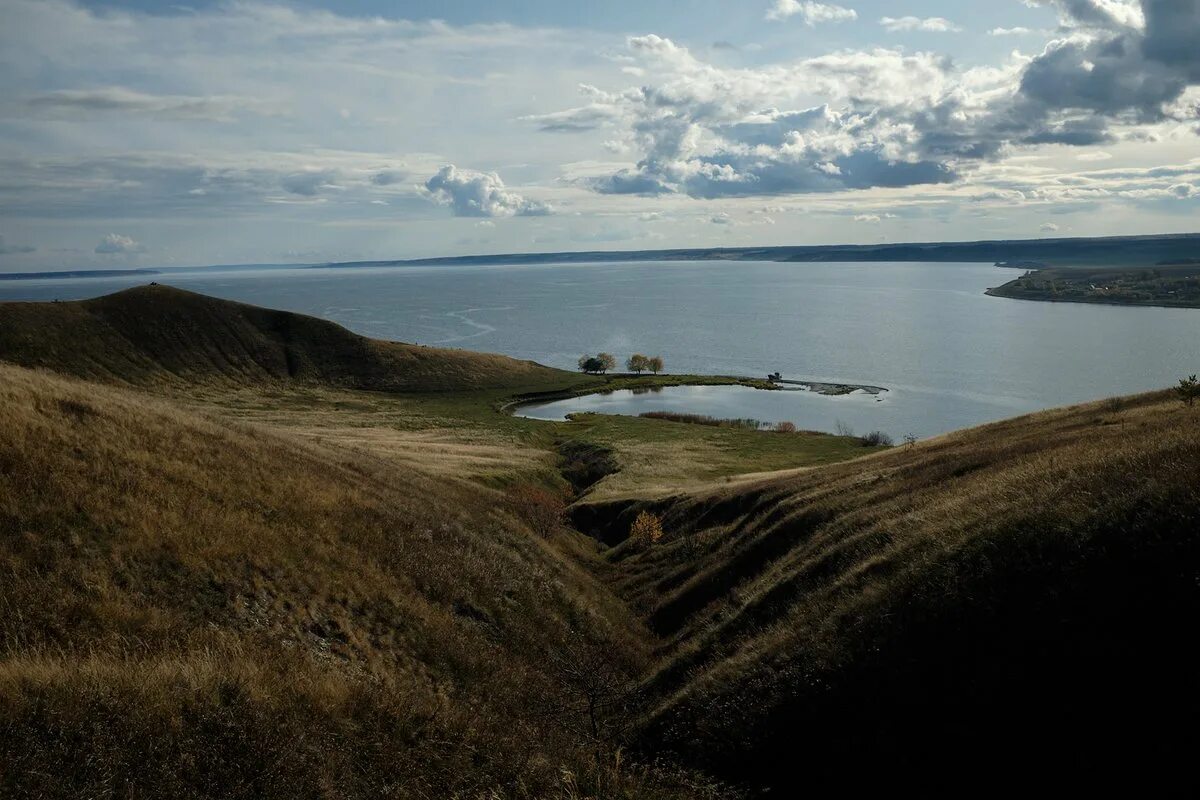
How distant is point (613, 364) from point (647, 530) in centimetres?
13717

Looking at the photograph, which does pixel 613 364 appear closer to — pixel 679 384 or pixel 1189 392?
pixel 679 384

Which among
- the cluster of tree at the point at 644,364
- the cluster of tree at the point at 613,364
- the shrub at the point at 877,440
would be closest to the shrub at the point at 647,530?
the shrub at the point at 877,440

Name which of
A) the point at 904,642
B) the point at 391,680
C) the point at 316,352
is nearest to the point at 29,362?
the point at 316,352

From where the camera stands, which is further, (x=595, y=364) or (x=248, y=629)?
(x=595, y=364)

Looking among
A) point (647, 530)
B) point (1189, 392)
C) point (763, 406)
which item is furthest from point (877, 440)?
point (1189, 392)

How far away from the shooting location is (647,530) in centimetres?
4481

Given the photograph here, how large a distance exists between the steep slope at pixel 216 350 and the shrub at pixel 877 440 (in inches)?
2803

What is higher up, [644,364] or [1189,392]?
[1189,392]

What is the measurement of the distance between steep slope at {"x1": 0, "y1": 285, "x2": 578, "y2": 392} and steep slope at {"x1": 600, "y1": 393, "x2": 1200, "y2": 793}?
12392 centimetres

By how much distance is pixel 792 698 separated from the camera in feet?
51.7

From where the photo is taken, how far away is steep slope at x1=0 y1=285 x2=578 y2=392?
119375mm

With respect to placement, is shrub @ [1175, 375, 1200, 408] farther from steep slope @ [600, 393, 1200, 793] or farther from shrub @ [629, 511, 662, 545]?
shrub @ [629, 511, 662, 545]

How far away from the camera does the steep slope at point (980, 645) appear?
12.0 m

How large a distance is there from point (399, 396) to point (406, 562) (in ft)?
396
